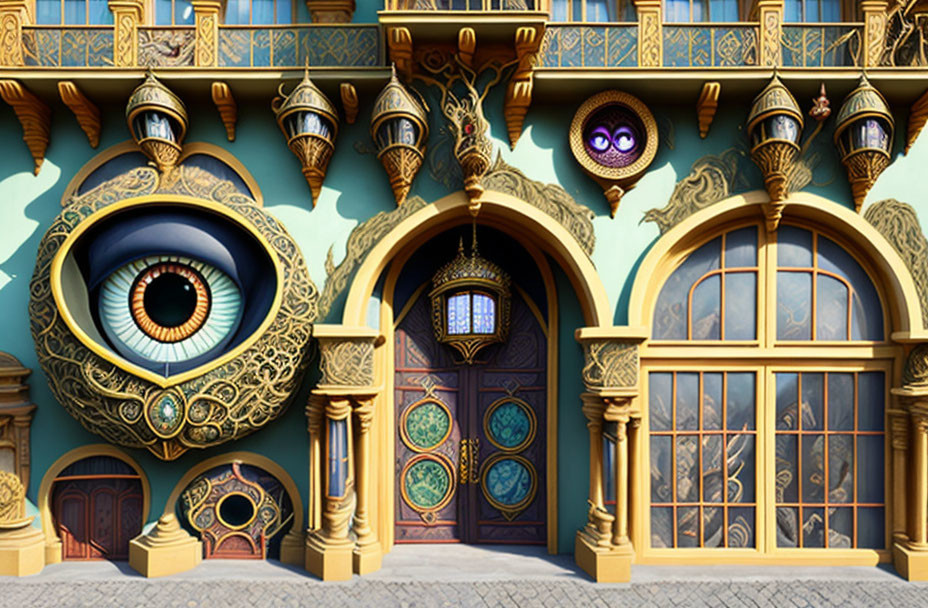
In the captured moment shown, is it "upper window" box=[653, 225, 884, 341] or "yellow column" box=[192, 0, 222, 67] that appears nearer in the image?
"yellow column" box=[192, 0, 222, 67]

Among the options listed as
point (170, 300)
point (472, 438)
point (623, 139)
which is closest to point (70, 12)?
point (170, 300)

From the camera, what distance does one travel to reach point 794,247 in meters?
6.00

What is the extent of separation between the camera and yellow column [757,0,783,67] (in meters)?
5.69

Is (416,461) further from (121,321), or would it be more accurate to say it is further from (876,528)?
(876,528)

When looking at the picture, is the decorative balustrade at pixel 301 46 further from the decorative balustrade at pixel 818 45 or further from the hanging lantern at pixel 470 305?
the decorative balustrade at pixel 818 45

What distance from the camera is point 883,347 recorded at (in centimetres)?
590

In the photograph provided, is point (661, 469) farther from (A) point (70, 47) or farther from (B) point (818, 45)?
(A) point (70, 47)

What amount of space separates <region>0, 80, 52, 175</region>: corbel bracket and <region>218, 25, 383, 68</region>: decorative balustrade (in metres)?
2.15

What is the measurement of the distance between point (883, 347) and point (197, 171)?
796 centimetres

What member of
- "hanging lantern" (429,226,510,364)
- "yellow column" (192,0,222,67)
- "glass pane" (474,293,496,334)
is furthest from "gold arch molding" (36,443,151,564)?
"yellow column" (192,0,222,67)

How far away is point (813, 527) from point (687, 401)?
205 cm

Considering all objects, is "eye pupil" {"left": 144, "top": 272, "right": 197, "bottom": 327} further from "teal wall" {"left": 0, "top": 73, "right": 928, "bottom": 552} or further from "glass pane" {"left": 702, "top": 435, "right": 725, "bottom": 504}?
"glass pane" {"left": 702, "top": 435, "right": 725, "bottom": 504}

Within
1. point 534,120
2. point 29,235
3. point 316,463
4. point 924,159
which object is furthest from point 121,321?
point 924,159

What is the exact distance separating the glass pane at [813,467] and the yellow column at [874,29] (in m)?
4.21
